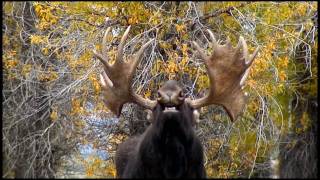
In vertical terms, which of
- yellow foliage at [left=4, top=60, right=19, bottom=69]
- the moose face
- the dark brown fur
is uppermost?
yellow foliage at [left=4, top=60, right=19, bottom=69]

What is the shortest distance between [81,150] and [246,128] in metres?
3.11

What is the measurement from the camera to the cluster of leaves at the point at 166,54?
9.40 metres

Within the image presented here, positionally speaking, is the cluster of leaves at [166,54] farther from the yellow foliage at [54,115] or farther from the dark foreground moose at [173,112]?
the dark foreground moose at [173,112]

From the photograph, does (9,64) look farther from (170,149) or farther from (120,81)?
(170,149)

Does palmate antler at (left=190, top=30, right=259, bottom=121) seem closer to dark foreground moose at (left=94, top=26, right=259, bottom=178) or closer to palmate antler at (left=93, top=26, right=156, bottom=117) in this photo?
dark foreground moose at (left=94, top=26, right=259, bottom=178)

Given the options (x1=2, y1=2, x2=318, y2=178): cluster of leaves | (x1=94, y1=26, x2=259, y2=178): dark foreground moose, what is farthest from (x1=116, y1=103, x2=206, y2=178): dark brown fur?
(x1=2, y1=2, x2=318, y2=178): cluster of leaves

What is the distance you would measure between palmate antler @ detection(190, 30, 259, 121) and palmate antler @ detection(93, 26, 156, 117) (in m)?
0.65

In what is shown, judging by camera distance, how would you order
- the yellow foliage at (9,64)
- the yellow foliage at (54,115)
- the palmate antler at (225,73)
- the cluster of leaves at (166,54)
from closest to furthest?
the palmate antler at (225,73)
the cluster of leaves at (166,54)
the yellow foliage at (54,115)
the yellow foliage at (9,64)

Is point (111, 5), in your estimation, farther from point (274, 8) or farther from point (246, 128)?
point (246, 128)

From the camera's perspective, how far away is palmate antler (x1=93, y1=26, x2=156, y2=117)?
6.56 meters

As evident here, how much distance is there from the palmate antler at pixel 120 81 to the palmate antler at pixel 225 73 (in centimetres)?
65

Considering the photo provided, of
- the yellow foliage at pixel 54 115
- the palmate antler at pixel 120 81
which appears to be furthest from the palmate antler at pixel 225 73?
the yellow foliage at pixel 54 115

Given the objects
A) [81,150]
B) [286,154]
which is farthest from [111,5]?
[286,154]

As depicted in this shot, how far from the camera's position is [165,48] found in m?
9.59
